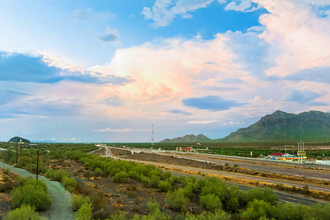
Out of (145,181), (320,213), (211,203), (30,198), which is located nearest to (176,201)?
(211,203)

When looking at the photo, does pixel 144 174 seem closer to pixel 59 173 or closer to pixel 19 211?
pixel 59 173

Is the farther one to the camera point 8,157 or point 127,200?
point 8,157

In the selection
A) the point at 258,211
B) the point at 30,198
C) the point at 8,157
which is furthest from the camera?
the point at 8,157

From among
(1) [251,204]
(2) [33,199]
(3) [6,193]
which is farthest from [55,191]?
(1) [251,204]

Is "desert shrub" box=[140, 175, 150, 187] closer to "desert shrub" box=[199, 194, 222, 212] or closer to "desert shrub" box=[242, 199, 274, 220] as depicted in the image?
"desert shrub" box=[199, 194, 222, 212]

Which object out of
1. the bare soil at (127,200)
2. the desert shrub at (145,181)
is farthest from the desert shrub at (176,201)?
the desert shrub at (145,181)

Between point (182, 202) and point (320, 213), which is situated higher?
point (320, 213)

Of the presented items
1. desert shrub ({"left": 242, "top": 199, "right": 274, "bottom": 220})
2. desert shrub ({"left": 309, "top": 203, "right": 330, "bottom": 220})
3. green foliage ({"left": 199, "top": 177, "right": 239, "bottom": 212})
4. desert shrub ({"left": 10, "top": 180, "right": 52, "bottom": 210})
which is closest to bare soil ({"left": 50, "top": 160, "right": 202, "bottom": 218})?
green foliage ({"left": 199, "top": 177, "right": 239, "bottom": 212})

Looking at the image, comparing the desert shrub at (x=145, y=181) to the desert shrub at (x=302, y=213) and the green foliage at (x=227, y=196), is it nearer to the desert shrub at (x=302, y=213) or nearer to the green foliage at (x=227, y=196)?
the green foliage at (x=227, y=196)

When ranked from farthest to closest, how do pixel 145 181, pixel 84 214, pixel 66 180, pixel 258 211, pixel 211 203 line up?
pixel 145 181 → pixel 66 180 → pixel 211 203 → pixel 258 211 → pixel 84 214

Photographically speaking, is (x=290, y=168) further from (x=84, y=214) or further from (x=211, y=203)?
(x=84, y=214)

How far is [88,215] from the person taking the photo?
12008 millimetres

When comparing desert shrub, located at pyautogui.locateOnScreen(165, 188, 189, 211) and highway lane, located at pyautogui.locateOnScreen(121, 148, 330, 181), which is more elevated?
desert shrub, located at pyautogui.locateOnScreen(165, 188, 189, 211)

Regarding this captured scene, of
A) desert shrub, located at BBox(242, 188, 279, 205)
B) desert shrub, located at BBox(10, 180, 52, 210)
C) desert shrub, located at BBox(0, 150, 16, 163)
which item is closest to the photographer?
desert shrub, located at BBox(10, 180, 52, 210)
